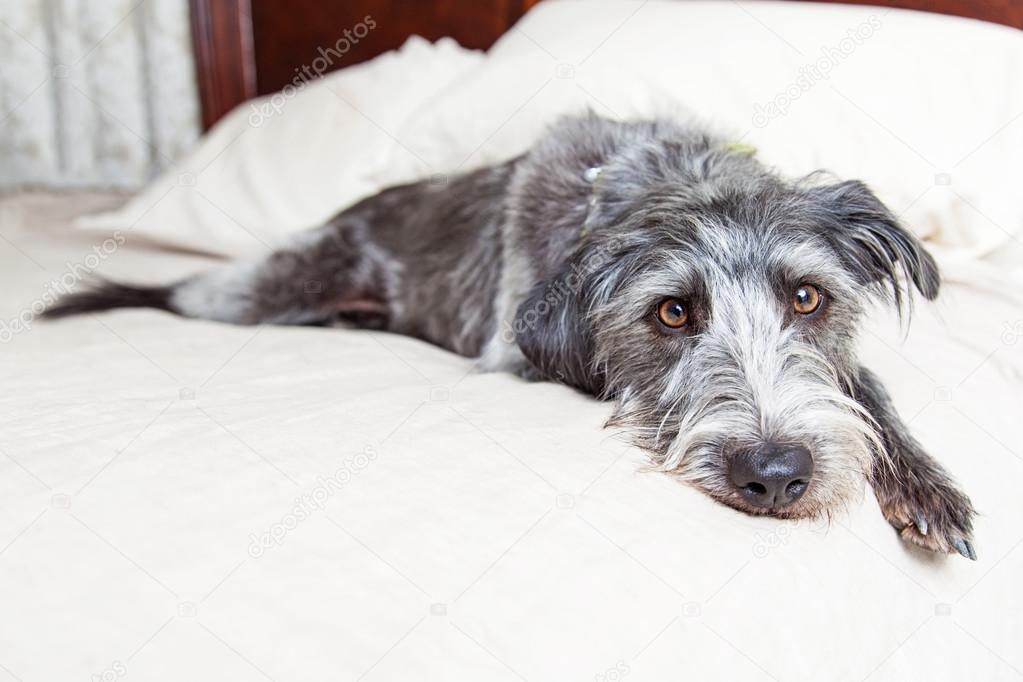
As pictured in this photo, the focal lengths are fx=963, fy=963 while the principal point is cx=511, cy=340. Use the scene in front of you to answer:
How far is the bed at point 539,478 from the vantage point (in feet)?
3.82

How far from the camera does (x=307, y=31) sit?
4746 millimetres

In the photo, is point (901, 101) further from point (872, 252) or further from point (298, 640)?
point (298, 640)

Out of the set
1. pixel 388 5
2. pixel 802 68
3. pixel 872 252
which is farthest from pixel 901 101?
pixel 388 5

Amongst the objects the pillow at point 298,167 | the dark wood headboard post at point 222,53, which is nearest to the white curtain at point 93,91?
the dark wood headboard post at point 222,53

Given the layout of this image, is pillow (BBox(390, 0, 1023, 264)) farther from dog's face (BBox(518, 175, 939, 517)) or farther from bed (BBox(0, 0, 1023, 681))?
dog's face (BBox(518, 175, 939, 517))

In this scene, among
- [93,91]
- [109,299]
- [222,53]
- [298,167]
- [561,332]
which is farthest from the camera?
[93,91]

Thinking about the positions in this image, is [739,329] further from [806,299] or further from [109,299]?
[109,299]

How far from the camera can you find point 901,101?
2.55 meters

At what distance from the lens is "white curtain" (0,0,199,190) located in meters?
5.30

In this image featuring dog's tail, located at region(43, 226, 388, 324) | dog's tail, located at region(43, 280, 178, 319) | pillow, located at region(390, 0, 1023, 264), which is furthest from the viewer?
dog's tail, located at region(43, 226, 388, 324)

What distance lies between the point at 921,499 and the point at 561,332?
77cm

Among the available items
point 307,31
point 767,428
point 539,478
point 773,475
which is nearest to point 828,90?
point 767,428

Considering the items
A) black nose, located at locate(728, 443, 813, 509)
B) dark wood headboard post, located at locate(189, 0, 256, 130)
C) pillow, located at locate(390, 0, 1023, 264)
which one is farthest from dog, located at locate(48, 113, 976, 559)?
dark wood headboard post, located at locate(189, 0, 256, 130)

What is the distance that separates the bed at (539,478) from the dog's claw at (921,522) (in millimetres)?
50
